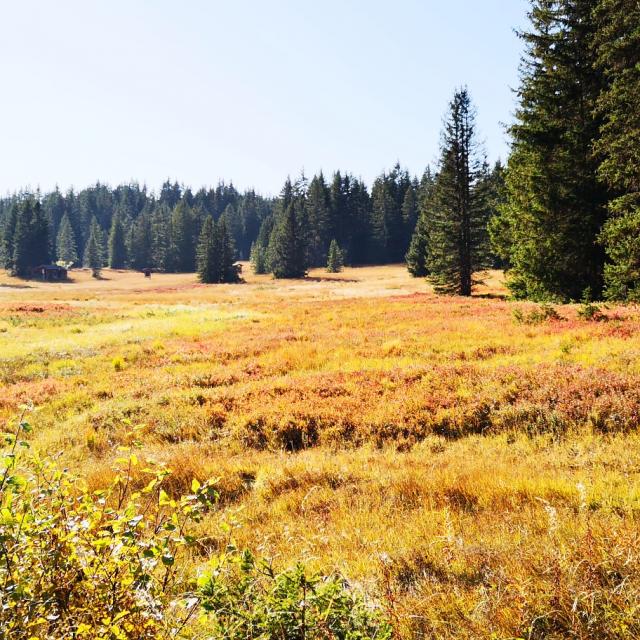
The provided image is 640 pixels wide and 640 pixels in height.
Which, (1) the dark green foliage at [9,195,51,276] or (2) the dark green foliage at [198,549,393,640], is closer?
(2) the dark green foliage at [198,549,393,640]

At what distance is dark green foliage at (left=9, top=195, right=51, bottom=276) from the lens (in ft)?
329

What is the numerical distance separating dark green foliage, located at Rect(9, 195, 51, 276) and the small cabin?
220 centimetres

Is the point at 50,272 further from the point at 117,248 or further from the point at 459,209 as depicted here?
the point at 459,209

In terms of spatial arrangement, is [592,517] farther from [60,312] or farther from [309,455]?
[60,312]

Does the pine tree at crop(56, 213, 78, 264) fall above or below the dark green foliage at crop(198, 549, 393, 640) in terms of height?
above

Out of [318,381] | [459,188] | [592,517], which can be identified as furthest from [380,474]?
[459,188]

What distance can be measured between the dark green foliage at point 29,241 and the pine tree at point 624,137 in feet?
366

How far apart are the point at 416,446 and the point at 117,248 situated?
13753cm

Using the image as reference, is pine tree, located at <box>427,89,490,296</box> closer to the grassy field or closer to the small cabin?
the grassy field

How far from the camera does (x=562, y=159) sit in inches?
888

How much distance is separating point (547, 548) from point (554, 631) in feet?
2.86

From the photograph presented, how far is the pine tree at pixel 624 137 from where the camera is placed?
1686 centimetres

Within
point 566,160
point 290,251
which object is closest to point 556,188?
point 566,160

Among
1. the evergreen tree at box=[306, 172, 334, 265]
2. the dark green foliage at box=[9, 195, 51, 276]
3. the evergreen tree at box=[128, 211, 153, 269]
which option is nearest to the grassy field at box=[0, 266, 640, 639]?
the evergreen tree at box=[306, 172, 334, 265]
